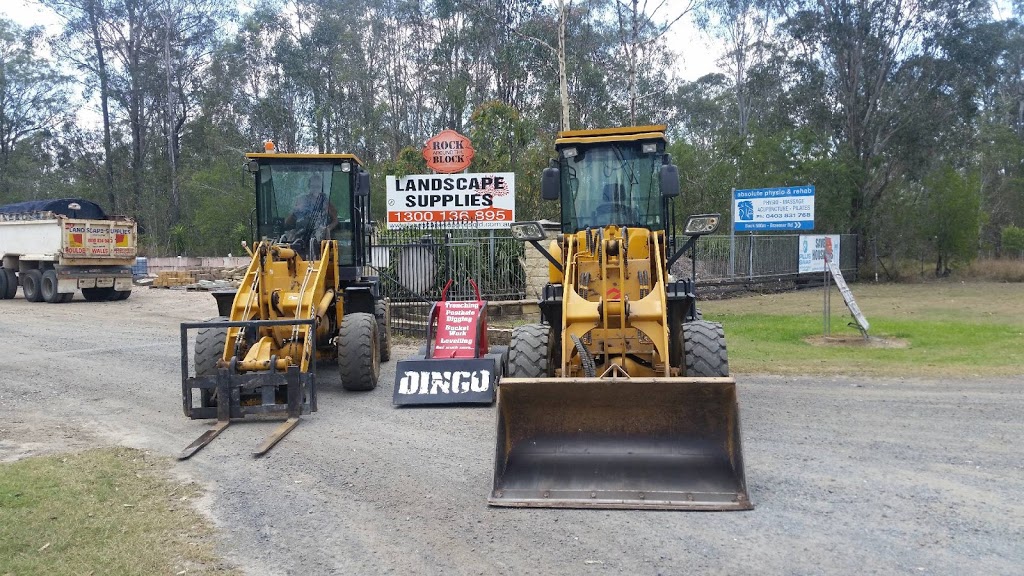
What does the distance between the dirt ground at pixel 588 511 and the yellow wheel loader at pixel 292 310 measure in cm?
32

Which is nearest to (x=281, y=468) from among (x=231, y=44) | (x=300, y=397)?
(x=300, y=397)

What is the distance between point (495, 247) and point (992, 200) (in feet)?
132

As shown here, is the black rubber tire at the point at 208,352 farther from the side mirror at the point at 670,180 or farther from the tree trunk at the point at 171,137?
the tree trunk at the point at 171,137

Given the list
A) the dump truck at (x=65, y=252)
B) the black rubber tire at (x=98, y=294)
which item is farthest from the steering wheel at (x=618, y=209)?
the black rubber tire at (x=98, y=294)

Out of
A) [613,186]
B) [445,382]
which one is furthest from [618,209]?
[445,382]

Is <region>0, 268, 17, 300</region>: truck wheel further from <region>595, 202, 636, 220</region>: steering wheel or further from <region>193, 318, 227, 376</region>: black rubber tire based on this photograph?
<region>595, 202, 636, 220</region>: steering wheel

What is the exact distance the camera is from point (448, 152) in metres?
17.4

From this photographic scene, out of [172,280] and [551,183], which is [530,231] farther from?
[172,280]

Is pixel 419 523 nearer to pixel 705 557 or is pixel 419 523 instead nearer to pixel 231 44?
pixel 705 557

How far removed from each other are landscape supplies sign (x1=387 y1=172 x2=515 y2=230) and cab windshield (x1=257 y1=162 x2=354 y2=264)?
5376 mm

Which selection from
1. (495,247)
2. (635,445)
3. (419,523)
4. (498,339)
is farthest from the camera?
(495,247)

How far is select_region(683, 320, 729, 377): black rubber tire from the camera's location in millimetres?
7621

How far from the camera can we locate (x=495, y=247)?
667 inches

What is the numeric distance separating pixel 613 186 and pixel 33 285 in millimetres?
21205
